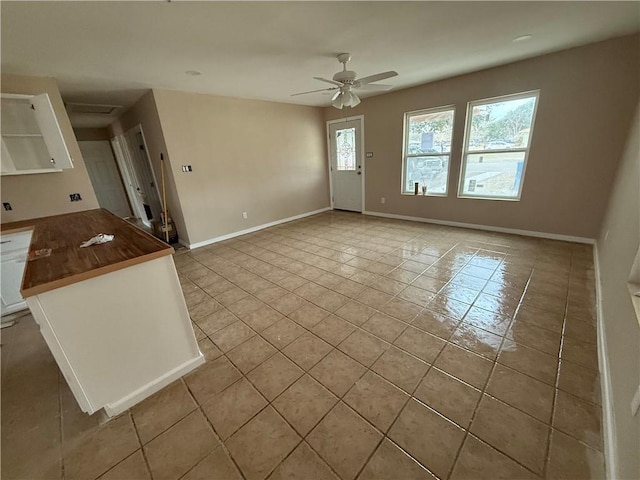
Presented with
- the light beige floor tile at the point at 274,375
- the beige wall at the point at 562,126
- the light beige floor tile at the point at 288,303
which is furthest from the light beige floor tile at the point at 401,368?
the beige wall at the point at 562,126

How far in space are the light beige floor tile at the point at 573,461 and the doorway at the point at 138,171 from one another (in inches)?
213

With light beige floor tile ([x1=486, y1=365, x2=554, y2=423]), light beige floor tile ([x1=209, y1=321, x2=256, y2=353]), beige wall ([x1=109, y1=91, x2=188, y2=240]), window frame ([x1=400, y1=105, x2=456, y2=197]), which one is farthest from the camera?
window frame ([x1=400, y1=105, x2=456, y2=197])

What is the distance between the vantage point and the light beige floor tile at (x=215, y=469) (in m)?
1.17

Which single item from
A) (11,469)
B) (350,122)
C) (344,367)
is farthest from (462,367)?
(350,122)

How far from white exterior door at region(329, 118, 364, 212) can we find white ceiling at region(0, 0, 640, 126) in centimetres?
206

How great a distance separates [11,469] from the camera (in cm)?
126

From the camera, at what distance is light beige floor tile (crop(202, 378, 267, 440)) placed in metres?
1.39

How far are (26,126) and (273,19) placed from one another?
3.10 m

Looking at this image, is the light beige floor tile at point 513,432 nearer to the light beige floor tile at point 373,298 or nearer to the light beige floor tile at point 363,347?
the light beige floor tile at point 363,347

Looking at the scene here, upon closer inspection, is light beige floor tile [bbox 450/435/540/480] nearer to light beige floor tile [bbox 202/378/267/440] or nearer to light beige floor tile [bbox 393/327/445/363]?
light beige floor tile [bbox 393/327/445/363]

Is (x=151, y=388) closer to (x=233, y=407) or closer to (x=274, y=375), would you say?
(x=233, y=407)

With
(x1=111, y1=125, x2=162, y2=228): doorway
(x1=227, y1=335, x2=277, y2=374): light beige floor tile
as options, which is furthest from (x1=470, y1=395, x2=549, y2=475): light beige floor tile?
(x1=111, y1=125, x2=162, y2=228): doorway

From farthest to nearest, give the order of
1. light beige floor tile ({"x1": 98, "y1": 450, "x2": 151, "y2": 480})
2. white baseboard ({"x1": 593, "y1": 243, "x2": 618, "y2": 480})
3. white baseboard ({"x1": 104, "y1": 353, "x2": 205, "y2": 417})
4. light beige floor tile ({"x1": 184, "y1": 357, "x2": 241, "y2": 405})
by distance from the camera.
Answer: light beige floor tile ({"x1": 184, "y1": 357, "x2": 241, "y2": 405}), white baseboard ({"x1": 104, "y1": 353, "x2": 205, "y2": 417}), light beige floor tile ({"x1": 98, "y1": 450, "x2": 151, "y2": 480}), white baseboard ({"x1": 593, "y1": 243, "x2": 618, "y2": 480})

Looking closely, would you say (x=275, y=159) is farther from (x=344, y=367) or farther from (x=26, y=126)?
(x=344, y=367)
